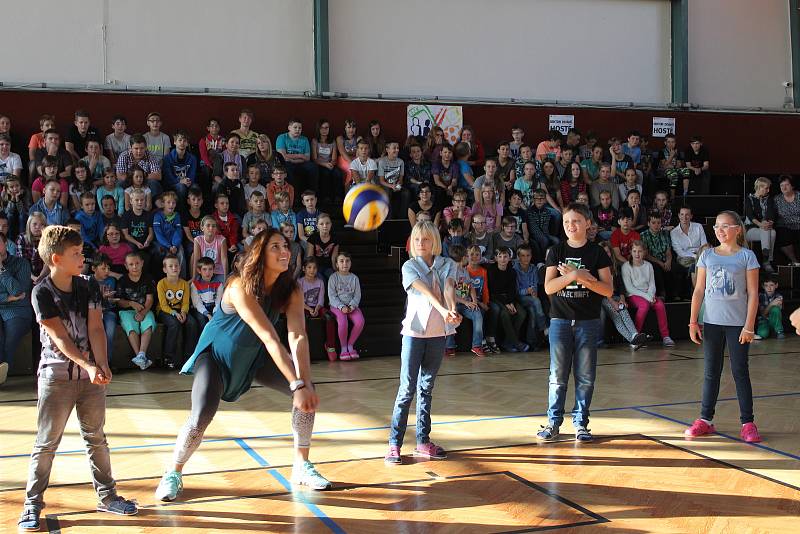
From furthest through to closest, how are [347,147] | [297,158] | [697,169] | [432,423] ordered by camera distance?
[697,169] < [347,147] < [297,158] < [432,423]

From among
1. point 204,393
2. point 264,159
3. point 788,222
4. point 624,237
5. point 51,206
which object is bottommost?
point 204,393

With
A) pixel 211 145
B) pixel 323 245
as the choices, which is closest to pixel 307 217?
pixel 323 245

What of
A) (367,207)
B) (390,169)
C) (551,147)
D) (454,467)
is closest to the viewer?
(454,467)

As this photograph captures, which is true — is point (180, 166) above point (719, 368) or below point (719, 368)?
above

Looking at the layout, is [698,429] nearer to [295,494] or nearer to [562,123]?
[295,494]

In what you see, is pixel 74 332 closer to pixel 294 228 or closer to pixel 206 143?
pixel 294 228

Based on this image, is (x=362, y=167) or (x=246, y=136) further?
(x=246, y=136)

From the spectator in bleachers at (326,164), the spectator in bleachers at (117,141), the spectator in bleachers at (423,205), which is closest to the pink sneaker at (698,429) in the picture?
the spectator in bleachers at (423,205)

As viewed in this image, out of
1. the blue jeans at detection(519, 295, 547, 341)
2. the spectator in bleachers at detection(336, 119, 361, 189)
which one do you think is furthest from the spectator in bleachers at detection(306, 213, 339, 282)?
the blue jeans at detection(519, 295, 547, 341)

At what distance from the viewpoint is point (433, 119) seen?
14.7 m

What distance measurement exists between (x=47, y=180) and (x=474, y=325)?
566 cm

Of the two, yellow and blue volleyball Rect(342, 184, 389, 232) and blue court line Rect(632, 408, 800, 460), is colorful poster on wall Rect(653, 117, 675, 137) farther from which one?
blue court line Rect(632, 408, 800, 460)

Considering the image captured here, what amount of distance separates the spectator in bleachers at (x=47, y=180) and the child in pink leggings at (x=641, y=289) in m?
7.45

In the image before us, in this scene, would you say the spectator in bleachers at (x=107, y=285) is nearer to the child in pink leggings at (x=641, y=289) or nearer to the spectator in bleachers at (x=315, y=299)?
the spectator in bleachers at (x=315, y=299)
